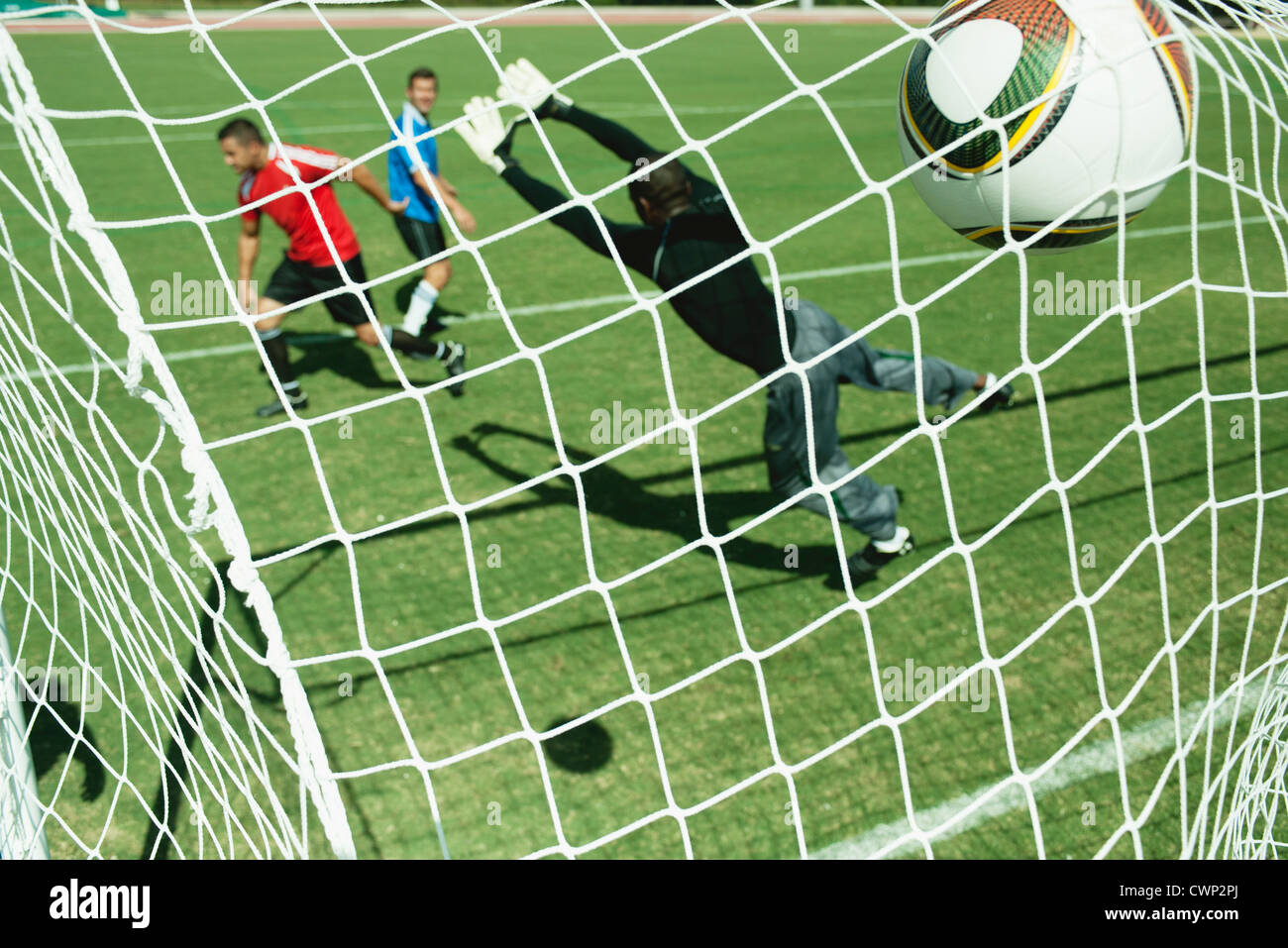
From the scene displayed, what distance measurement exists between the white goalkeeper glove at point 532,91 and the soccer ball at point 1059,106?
1.12m

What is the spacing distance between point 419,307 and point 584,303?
1.38m

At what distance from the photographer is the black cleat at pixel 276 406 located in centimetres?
564

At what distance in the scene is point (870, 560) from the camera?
4230 millimetres

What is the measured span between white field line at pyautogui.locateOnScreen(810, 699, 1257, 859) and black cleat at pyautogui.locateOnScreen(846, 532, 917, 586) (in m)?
1.09

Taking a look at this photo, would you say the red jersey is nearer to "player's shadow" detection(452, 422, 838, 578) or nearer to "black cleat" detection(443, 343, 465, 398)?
"black cleat" detection(443, 343, 465, 398)

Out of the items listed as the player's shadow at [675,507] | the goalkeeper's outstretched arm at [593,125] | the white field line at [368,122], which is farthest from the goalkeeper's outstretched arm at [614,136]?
the white field line at [368,122]

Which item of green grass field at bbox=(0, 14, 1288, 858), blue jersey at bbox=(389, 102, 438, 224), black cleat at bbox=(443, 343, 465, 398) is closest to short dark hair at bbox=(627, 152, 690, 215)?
green grass field at bbox=(0, 14, 1288, 858)

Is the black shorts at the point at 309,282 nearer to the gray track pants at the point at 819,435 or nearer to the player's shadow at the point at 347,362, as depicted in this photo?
the player's shadow at the point at 347,362

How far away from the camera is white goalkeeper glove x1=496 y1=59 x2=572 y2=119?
120 inches

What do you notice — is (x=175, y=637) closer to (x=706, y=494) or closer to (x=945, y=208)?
(x=706, y=494)

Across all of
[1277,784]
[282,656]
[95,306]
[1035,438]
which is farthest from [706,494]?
[95,306]

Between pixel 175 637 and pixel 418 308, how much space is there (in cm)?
291

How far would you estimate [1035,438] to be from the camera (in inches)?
205
